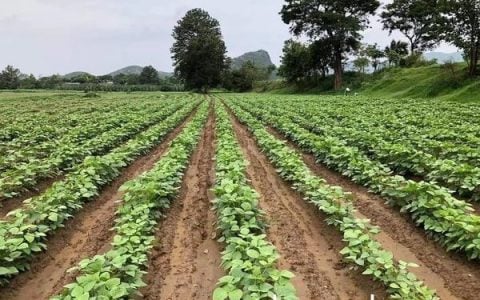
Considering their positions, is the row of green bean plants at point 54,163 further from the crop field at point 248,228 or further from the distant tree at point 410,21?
the distant tree at point 410,21

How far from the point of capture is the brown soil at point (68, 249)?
5.12 meters

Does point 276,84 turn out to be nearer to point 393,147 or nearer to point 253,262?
point 393,147

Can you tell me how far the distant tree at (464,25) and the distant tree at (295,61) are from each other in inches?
1027

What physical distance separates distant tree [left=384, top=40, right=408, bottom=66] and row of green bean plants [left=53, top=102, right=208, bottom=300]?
47476 mm

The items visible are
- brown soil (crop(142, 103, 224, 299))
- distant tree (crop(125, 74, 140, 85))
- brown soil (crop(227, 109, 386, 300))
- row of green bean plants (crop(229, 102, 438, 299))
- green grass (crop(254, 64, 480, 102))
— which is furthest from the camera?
distant tree (crop(125, 74, 140, 85))

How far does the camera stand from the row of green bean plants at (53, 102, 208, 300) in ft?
13.3

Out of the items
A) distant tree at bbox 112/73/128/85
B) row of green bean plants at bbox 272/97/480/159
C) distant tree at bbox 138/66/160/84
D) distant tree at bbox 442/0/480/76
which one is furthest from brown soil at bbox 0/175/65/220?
distant tree at bbox 138/66/160/84

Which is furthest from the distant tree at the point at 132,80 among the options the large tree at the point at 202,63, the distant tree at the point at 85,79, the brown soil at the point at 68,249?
the brown soil at the point at 68,249

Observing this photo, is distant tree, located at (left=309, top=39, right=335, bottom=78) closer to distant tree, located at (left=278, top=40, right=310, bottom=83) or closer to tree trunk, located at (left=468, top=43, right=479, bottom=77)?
distant tree, located at (left=278, top=40, right=310, bottom=83)

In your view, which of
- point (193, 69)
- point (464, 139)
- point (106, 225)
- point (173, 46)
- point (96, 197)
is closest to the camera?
point (106, 225)

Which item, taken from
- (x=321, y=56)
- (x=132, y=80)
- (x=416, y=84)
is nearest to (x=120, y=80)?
(x=132, y=80)

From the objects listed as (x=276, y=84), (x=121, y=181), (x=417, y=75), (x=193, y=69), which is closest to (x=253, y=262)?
(x=121, y=181)

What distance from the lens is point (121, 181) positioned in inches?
393

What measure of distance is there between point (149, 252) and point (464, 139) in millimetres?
9819
